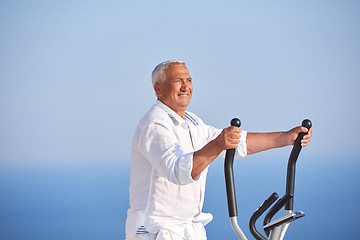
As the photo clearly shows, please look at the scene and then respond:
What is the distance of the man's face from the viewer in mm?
2531

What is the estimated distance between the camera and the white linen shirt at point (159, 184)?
2.29 metres

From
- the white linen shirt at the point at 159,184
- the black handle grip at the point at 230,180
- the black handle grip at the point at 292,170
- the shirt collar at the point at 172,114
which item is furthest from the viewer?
the shirt collar at the point at 172,114

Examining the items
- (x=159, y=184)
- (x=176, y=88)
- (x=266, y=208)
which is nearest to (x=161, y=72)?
(x=176, y=88)

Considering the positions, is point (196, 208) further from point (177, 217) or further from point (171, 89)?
point (171, 89)

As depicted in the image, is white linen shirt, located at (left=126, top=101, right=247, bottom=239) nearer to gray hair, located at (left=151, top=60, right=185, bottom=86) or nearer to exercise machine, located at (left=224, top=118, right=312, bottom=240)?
gray hair, located at (left=151, top=60, right=185, bottom=86)

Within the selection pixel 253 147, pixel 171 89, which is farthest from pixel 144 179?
pixel 253 147

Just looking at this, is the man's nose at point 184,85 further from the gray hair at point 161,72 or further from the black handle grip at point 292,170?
the black handle grip at point 292,170

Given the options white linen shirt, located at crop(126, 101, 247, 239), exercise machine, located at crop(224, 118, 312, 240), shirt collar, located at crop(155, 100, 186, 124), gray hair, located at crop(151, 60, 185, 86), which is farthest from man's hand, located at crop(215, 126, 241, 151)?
gray hair, located at crop(151, 60, 185, 86)

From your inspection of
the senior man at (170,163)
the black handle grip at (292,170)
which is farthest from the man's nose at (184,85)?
the black handle grip at (292,170)

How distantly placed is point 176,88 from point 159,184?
459 mm

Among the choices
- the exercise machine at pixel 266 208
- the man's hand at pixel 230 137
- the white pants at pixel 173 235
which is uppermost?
the man's hand at pixel 230 137

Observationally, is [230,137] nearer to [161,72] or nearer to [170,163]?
[170,163]

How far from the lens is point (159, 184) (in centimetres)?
239

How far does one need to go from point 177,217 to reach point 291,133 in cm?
65
